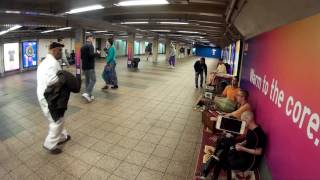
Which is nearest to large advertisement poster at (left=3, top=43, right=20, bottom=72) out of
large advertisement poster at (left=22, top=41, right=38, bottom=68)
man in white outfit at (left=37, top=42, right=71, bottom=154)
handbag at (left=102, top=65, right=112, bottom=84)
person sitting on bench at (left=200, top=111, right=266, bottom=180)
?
large advertisement poster at (left=22, top=41, right=38, bottom=68)

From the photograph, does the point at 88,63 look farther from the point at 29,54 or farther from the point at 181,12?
the point at 29,54

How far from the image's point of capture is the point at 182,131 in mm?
4289

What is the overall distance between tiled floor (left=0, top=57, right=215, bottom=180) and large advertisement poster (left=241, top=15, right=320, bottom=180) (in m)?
1.26

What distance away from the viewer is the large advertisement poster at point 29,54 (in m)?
11.9

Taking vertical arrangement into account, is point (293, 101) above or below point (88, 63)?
below

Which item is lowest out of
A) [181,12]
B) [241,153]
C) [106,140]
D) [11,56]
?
[106,140]

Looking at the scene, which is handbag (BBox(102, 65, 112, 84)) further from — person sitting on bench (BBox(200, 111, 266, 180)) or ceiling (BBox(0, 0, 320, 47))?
person sitting on bench (BBox(200, 111, 266, 180))

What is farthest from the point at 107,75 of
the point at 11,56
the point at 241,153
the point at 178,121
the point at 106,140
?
the point at 11,56

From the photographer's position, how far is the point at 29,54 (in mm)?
12289

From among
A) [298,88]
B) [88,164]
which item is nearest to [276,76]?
[298,88]

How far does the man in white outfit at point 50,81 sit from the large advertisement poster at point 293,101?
310cm

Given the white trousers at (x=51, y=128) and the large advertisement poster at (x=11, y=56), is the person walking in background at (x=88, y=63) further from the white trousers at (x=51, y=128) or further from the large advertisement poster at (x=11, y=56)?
the large advertisement poster at (x=11, y=56)

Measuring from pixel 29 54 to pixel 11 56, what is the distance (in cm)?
133

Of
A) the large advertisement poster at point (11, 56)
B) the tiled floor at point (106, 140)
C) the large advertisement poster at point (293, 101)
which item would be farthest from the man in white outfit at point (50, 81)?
the large advertisement poster at point (11, 56)
